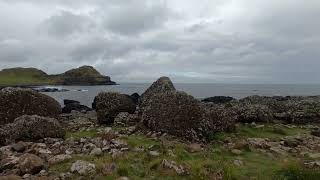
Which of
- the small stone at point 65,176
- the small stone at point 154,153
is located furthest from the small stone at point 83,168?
the small stone at point 154,153

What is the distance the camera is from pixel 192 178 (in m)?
14.3

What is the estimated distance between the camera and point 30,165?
15.1 m

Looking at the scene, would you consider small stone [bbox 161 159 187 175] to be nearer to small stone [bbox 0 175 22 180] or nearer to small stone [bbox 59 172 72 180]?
small stone [bbox 59 172 72 180]

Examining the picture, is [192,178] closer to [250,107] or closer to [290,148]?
[290,148]

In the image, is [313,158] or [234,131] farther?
[234,131]

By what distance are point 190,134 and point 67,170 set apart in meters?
7.69

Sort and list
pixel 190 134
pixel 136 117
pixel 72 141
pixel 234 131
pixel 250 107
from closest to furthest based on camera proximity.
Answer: pixel 72 141
pixel 190 134
pixel 234 131
pixel 136 117
pixel 250 107

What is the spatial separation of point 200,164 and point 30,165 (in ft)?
18.1

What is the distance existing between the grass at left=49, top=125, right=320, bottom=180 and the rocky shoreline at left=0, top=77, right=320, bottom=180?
4 cm

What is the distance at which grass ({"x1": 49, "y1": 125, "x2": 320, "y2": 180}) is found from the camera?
14.6m

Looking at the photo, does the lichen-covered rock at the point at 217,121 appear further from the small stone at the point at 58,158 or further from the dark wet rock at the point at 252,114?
the small stone at the point at 58,158

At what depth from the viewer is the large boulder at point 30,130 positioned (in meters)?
20.0

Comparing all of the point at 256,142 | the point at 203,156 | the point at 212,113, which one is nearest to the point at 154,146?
the point at 203,156

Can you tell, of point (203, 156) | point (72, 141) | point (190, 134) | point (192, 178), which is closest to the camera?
point (192, 178)
